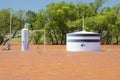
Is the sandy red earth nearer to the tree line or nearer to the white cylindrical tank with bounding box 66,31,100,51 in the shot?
the white cylindrical tank with bounding box 66,31,100,51

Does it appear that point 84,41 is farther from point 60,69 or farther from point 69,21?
point 60,69

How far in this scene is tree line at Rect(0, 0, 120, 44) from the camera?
66688mm

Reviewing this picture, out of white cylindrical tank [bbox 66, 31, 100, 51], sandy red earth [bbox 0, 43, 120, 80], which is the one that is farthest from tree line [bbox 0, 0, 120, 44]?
sandy red earth [bbox 0, 43, 120, 80]

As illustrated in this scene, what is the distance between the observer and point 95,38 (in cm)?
4688

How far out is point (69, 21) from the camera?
68.7m

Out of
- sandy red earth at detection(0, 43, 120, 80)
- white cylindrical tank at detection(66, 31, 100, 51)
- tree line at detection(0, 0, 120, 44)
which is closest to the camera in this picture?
sandy red earth at detection(0, 43, 120, 80)

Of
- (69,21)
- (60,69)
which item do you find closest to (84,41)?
(69,21)

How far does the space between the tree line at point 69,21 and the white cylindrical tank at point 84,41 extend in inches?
742

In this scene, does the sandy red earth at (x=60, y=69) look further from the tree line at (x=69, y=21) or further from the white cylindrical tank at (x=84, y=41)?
the tree line at (x=69, y=21)

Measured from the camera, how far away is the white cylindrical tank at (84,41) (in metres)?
45.9

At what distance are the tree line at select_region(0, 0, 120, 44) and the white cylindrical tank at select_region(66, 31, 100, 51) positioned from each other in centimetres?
1885

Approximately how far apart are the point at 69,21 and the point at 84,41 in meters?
22.9

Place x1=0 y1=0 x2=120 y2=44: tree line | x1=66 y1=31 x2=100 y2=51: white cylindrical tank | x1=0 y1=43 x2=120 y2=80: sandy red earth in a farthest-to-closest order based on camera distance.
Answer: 1. x1=0 y1=0 x2=120 y2=44: tree line
2. x1=66 y1=31 x2=100 y2=51: white cylindrical tank
3. x1=0 y1=43 x2=120 y2=80: sandy red earth

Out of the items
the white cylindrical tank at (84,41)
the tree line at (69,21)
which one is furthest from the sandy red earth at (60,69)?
the tree line at (69,21)
